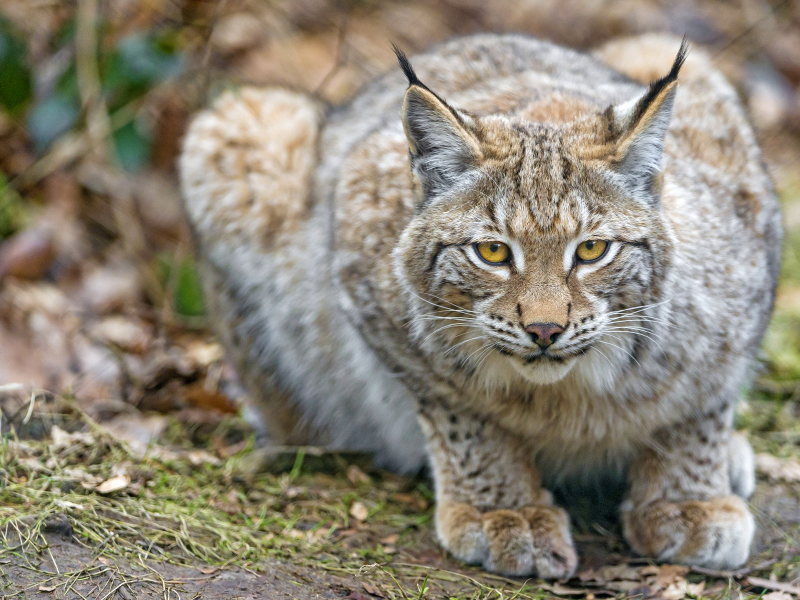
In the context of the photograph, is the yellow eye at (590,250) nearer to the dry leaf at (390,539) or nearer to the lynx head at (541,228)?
the lynx head at (541,228)

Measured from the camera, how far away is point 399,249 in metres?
3.26

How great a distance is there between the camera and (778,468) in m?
4.10

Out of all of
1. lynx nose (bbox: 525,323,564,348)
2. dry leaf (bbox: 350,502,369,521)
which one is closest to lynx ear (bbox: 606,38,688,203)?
lynx nose (bbox: 525,323,564,348)

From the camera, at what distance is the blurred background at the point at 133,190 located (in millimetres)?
4906

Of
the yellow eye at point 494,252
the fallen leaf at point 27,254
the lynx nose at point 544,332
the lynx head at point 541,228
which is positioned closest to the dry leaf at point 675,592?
the lynx head at point 541,228

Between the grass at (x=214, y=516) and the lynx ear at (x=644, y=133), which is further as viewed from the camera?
the grass at (x=214, y=516)

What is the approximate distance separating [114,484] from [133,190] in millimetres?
3660

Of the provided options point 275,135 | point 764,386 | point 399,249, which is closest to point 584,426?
point 399,249

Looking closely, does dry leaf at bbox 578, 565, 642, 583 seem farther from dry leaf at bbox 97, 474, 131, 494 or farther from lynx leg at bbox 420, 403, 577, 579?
dry leaf at bbox 97, 474, 131, 494

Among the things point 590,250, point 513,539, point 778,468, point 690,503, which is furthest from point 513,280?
point 778,468

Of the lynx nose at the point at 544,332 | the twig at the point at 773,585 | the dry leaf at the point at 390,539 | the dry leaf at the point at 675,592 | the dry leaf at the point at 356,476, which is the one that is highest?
the lynx nose at the point at 544,332

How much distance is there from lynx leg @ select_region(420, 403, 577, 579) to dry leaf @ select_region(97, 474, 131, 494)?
1212 millimetres

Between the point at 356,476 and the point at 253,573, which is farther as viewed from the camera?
the point at 356,476

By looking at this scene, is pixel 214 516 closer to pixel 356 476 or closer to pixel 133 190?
pixel 356 476
